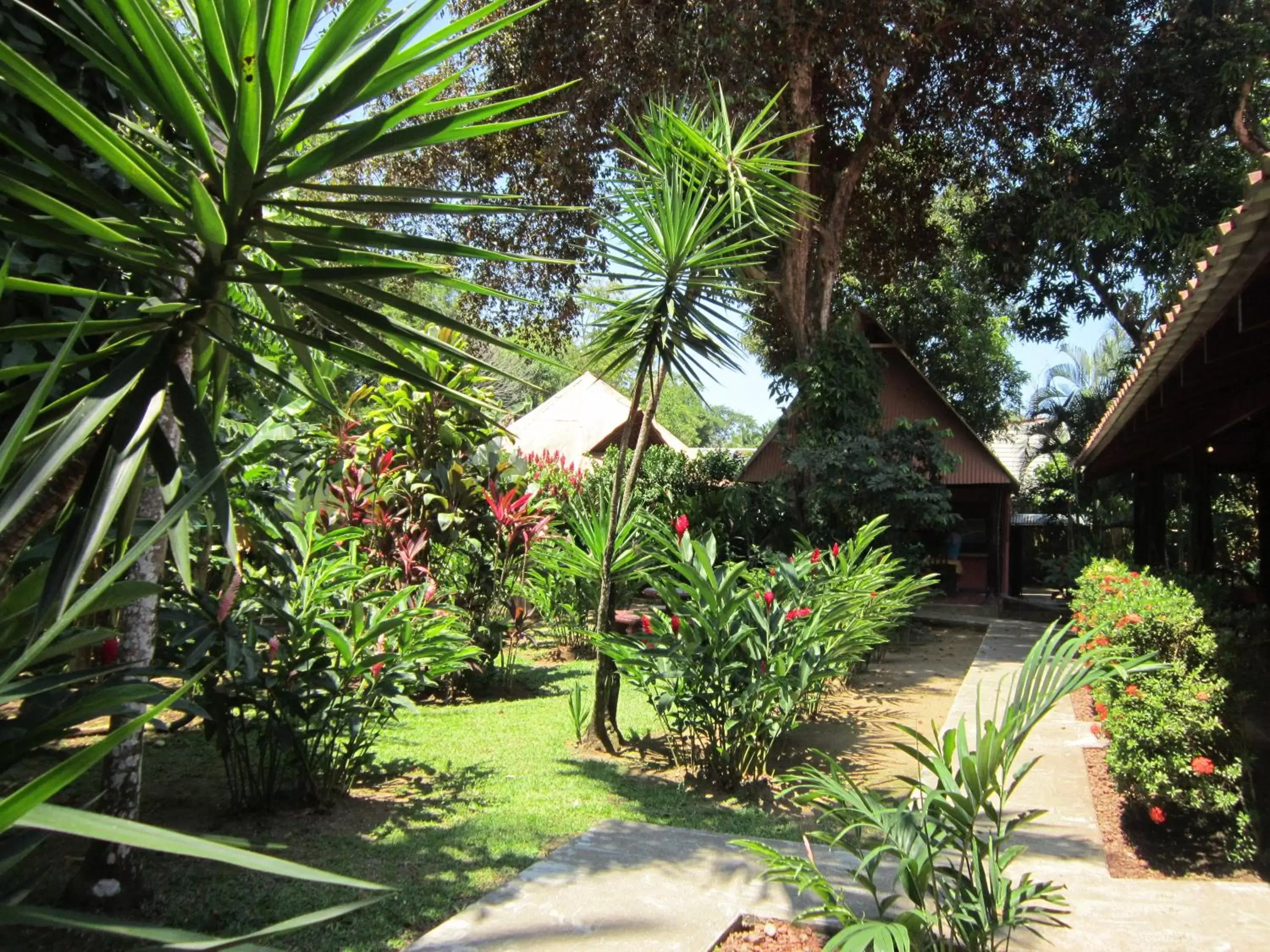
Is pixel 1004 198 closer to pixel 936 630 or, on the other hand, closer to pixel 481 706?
pixel 936 630

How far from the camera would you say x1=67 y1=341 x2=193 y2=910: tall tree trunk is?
3166 mm

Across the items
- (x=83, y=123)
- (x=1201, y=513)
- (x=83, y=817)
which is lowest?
(x=83, y=817)

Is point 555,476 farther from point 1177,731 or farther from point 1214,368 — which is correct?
point 1177,731

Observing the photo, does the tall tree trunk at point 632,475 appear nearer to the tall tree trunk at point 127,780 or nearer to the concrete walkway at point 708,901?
the concrete walkway at point 708,901

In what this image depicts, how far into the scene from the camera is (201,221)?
1.81 m

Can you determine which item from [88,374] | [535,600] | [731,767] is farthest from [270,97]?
[535,600]

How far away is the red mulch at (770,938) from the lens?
10.2 feet

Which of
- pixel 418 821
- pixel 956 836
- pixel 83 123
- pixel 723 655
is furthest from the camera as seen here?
pixel 723 655

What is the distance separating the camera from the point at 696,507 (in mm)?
14117

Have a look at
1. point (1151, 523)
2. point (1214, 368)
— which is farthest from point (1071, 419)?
point (1214, 368)

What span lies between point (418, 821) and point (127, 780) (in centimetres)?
169

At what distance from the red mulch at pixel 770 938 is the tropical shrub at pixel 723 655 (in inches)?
75.7

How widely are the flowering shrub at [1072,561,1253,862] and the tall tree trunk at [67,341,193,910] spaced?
375 cm

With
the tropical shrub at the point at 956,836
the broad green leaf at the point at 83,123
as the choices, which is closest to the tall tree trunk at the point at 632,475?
the tropical shrub at the point at 956,836
